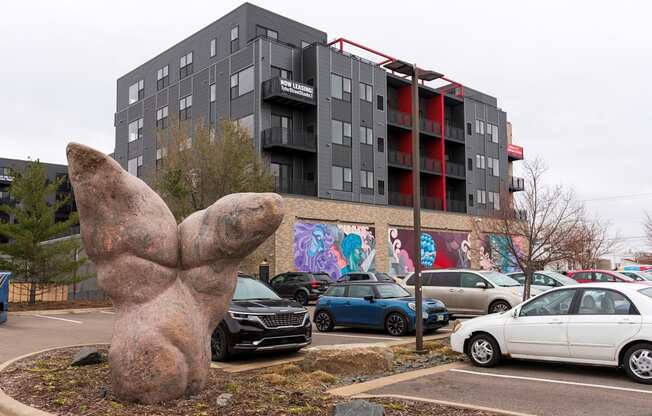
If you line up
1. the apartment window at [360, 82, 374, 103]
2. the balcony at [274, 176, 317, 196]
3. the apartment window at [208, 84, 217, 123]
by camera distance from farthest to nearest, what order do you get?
1. the apartment window at [360, 82, 374, 103]
2. the apartment window at [208, 84, 217, 123]
3. the balcony at [274, 176, 317, 196]

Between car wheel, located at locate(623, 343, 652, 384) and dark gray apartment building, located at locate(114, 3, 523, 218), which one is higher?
dark gray apartment building, located at locate(114, 3, 523, 218)

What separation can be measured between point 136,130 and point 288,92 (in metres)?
18.0

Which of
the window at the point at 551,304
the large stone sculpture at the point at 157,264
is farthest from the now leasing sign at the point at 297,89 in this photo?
the large stone sculpture at the point at 157,264

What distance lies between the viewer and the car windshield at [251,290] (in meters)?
11.3

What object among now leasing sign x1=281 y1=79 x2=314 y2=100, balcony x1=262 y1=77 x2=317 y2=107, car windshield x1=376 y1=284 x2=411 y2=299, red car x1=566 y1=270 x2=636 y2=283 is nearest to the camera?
car windshield x1=376 y1=284 x2=411 y2=299

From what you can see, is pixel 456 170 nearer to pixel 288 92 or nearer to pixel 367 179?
pixel 367 179

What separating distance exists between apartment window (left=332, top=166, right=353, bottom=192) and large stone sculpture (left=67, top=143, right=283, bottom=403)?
101 feet

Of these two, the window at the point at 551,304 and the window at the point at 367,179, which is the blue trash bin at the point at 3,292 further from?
the window at the point at 367,179

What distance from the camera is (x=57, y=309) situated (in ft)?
72.4

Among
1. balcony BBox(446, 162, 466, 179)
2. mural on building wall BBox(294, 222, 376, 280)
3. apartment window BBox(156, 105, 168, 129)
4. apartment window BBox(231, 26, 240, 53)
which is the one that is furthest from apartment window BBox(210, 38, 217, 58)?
balcony BBox(446, 162, 466, 179)

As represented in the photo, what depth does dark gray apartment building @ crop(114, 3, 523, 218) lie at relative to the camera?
35.9 m

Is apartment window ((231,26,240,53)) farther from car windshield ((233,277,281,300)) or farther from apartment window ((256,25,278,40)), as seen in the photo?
car windshield ((233,277,281,300))

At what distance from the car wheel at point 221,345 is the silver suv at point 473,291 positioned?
8.72 m

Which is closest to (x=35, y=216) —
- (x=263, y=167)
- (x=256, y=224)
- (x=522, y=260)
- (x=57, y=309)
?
(x=57, y=309)
